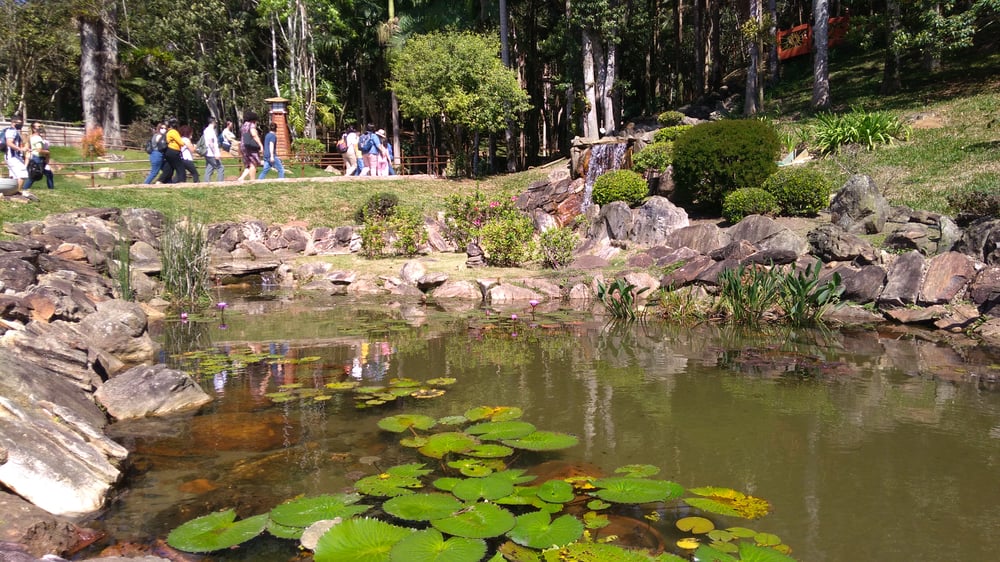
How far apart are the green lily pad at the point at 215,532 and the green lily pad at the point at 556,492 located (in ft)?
4.92

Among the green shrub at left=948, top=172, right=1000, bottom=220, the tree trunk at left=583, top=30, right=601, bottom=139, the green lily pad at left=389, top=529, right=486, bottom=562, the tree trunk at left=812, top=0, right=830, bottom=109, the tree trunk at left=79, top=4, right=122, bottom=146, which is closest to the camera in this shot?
the green lily pad at left=389, top=529, right=486, bottom=562

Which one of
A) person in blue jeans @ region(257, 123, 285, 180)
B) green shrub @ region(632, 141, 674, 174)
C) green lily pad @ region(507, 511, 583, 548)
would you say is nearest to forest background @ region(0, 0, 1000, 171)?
person in blue jeans @ region(257, 123, 285, 180)

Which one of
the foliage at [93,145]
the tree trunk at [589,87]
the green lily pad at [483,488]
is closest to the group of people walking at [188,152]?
the foliage at [93,145]

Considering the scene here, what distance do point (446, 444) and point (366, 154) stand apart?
68.1 feet

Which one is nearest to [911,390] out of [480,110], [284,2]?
[480,110]

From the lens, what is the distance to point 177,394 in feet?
19.2

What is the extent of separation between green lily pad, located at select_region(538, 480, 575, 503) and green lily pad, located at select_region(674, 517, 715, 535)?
1.97 feet

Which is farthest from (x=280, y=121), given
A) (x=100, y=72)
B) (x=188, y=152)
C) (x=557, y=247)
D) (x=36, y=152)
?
(x=557, y=247)

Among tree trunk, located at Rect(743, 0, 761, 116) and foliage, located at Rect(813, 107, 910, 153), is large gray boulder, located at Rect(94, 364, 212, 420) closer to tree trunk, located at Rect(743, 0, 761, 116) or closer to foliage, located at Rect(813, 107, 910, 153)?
foliage, located at Rect(813, 107, 910, 153)

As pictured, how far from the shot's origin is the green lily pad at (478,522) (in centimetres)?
339

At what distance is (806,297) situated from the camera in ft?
30.5

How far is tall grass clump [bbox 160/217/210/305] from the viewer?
10.8 m

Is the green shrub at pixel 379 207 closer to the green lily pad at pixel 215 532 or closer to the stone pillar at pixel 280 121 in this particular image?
the stone pillar at pixel 280 121

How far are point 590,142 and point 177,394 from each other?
676 inches
